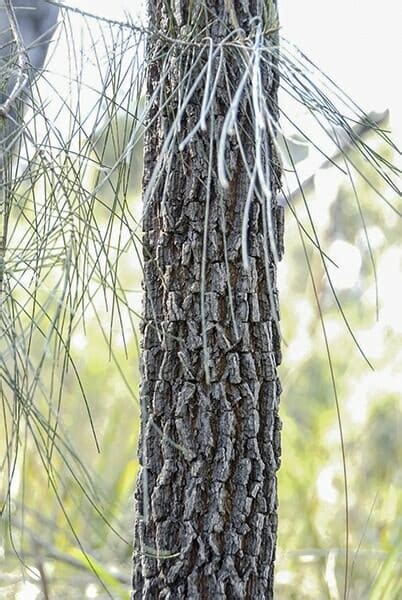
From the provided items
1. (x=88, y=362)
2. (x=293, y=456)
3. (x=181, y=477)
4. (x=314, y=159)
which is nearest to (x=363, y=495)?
(x=293, y=456)

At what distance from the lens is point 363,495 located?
2482mm

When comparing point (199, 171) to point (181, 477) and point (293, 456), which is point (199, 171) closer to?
point (181, 477)

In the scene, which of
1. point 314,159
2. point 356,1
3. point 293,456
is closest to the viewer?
point 314,159

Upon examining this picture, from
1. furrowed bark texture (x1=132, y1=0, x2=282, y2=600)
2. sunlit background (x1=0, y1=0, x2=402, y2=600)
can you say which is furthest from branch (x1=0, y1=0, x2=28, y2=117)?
sunlit background (x1=0, y1=0, x2=402, y2=600)

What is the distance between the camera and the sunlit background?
1.89 meters

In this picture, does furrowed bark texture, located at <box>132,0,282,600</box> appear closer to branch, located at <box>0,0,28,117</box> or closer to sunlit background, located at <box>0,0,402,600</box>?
branch, located at <box>0,0,28,117</box>

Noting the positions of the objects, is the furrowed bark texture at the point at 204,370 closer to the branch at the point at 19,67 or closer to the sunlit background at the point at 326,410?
the branch at the point at 19,67

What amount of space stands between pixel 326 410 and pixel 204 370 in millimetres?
1864

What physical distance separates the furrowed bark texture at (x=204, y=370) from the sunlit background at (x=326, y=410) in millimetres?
930

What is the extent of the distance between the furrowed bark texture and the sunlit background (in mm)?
930

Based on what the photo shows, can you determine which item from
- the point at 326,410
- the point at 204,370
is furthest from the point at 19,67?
the point at 326,410

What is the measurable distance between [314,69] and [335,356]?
91.7 inches

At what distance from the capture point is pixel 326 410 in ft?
8.23

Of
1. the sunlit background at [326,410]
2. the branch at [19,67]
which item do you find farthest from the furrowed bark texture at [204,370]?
the sunlit background at [326,410]
